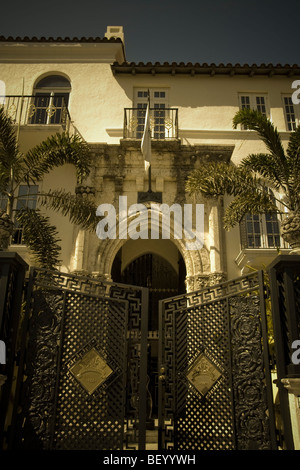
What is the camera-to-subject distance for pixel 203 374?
5.15 metres

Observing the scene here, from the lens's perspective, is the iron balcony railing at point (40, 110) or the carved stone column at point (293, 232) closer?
the carved stone column at point (293, 232)

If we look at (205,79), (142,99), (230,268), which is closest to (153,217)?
(230,268)

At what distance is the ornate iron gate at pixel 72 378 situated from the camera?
4594 millimetres

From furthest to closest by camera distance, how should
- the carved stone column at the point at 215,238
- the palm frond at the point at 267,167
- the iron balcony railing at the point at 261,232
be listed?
the iron balcony railing at the point at 261,232, the carved stone column at the point at 215,238, the palm frond at the point at 267,167

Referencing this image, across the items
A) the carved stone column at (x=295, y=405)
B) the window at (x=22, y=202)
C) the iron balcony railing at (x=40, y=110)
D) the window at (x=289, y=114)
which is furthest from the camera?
the window at (x=289, y=114)

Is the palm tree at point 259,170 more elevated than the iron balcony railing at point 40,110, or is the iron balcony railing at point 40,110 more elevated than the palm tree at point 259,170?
the iron balcony railing at point 40,110

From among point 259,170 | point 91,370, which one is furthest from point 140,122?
point 91,370

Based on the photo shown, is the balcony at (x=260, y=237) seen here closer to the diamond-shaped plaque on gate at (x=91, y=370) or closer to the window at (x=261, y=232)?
the window at (x=261, y=232)

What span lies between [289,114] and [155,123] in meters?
4.48

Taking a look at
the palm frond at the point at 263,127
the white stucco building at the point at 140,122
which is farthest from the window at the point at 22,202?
the palm frond at the point at 263,127

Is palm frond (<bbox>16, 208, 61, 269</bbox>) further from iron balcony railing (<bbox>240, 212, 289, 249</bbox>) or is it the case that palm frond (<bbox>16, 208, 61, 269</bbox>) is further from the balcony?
iron balcony railing (<bbox>240, 212, 289, 249</bbox>)

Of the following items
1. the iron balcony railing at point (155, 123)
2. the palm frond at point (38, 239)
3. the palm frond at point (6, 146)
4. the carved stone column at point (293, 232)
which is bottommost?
the carved stone column at point (293, 232)

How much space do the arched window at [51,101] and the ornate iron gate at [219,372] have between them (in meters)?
9.25
